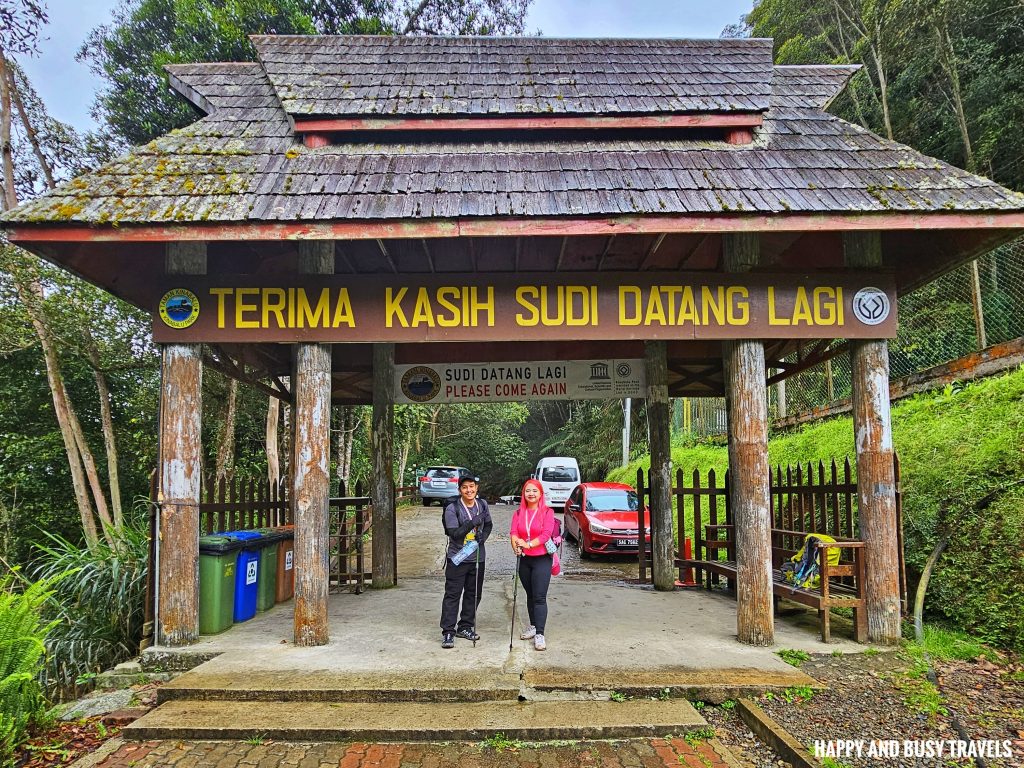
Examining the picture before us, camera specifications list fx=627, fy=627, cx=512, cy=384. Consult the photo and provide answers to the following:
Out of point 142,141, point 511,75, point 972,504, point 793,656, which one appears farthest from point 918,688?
point 142,141

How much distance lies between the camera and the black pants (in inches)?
216

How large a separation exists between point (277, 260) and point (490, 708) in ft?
16.3

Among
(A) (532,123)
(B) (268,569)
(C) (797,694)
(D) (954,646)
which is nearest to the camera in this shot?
(C) (797,694)

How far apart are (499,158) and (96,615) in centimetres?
581

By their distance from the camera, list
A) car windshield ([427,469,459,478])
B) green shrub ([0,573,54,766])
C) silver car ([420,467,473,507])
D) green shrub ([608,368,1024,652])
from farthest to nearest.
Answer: car windshield ([427,469,459,478]), silver car ([420,467,473,507]), green shrub ([608,368,1024,652]), green shrub ([0,573,54,766])

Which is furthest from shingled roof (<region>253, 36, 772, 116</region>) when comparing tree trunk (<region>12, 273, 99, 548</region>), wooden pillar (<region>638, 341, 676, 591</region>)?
tree trunk (<region>12, 273, 99, 548</region>)

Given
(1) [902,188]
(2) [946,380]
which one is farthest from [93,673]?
(2) [946,380]

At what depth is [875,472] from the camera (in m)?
5.54

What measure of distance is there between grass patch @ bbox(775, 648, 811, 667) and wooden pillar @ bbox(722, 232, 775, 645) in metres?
0.18

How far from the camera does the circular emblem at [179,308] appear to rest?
5516mm

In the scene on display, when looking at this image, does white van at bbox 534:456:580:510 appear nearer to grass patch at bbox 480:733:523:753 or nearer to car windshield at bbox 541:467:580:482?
car windshield at bbox 541:467:580:482

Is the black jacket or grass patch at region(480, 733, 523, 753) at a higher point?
the black jacket

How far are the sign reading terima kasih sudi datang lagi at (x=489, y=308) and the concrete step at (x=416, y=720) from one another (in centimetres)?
288

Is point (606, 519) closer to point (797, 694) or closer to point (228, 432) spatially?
point (228, 432)
